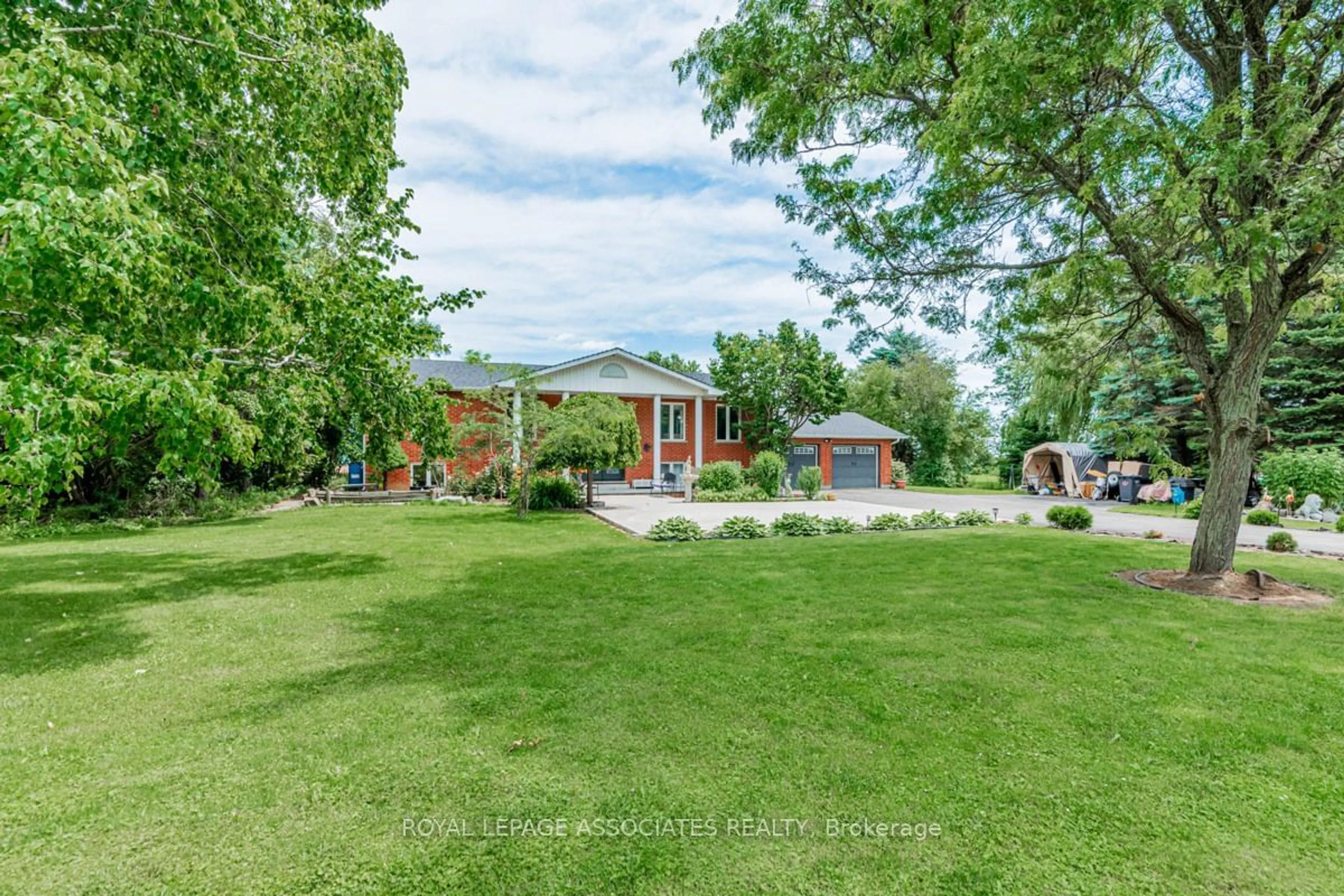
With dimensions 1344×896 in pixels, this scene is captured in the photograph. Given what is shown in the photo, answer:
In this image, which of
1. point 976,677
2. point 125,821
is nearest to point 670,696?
point 976,677

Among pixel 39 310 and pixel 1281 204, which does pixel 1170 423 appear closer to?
pixel 1281 204

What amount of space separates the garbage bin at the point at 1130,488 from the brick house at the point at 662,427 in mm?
9336

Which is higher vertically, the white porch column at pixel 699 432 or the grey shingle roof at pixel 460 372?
the grey shingle roof at pixel 460 372

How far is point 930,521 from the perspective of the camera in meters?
13.2

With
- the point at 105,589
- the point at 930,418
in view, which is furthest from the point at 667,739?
the point at 930,418

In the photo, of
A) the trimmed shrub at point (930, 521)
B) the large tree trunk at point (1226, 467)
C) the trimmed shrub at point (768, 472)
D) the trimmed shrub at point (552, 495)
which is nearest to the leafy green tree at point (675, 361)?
the trimmed shrub at point (768, 472)

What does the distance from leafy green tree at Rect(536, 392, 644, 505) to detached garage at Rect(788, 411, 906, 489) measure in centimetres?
1176

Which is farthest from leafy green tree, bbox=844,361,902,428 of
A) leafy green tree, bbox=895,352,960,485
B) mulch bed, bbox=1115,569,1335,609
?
mulch bed, bbox=1115,569,1335,609

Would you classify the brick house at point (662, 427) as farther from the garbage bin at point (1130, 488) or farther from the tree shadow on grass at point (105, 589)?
the tree shadow on grass at point (105, 589)

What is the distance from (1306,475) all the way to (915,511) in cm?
853

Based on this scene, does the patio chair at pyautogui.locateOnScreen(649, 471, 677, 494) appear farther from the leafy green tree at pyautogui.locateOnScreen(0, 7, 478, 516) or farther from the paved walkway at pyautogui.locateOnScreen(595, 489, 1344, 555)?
the leafy green tree at pyautogui.locateOnScreen(0, 7, 478, 516)

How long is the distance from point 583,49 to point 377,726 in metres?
8.88

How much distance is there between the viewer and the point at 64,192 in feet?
10.6

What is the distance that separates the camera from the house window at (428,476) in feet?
64.8
